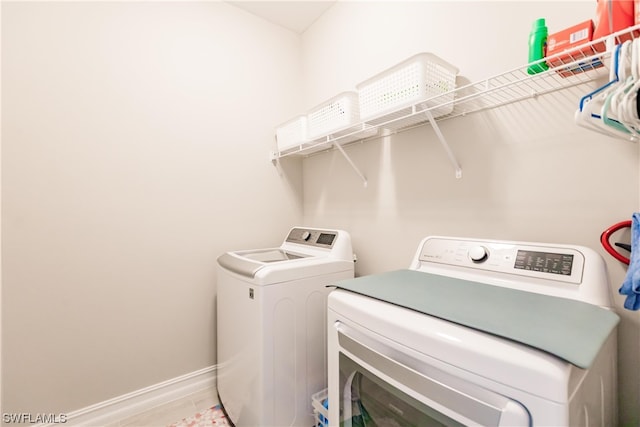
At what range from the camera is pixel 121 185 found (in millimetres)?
1662

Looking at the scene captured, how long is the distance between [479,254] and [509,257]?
0.10 m

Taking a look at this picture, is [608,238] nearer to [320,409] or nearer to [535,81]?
[535,81]

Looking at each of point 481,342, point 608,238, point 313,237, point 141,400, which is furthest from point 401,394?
point 141,400

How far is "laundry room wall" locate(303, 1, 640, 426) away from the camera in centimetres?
99

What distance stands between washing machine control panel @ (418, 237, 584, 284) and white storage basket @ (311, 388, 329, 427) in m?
0.82

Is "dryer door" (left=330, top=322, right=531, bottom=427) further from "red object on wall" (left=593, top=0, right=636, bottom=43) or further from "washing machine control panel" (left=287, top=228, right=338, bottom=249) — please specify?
"red object on wall" (left=593, top=0, right=636, bottom=43)

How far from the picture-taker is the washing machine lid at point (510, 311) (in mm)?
596

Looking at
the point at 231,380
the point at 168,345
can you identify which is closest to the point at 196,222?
the point at 168,345

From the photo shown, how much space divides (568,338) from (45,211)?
6.98 ft

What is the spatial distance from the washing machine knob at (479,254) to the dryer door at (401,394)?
576 mm

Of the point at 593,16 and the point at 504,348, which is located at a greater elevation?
the point at 593,16

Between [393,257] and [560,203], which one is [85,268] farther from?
[560,203]

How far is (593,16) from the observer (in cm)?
100

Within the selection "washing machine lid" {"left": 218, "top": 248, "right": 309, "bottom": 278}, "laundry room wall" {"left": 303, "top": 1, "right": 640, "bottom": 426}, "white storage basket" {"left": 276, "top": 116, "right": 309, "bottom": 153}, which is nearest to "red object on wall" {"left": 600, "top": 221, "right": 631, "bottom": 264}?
"laundry room wall" {"left": 303, "top": 1, "right": 640, "bottom": 426}
